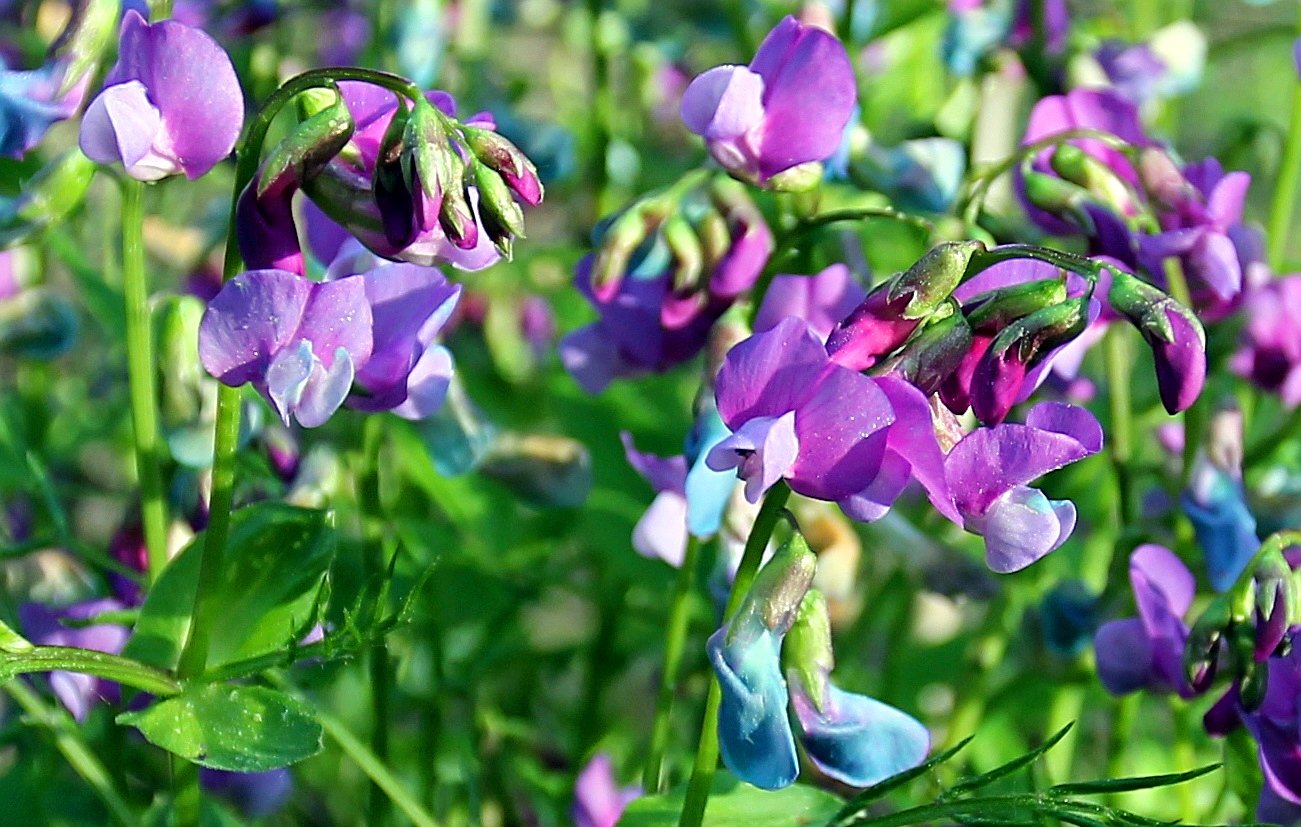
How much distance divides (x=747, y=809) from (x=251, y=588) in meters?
0.32

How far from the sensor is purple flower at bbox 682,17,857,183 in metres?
0.93

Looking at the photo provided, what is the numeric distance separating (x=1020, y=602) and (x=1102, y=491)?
17cm

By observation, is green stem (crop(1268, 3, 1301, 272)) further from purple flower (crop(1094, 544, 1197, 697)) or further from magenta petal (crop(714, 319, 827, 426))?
magenta petal (crop(714, 319, 827, 426))

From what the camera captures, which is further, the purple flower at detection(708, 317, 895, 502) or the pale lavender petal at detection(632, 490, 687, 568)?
the pale lavender petal at detection(632, 490, 687, 568)

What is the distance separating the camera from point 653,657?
1.68 m

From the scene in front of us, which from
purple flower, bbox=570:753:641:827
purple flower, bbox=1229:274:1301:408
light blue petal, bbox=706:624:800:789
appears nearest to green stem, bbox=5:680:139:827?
purple flower, bbox=570:753:641:827

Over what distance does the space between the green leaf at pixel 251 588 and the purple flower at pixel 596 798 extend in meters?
0.34

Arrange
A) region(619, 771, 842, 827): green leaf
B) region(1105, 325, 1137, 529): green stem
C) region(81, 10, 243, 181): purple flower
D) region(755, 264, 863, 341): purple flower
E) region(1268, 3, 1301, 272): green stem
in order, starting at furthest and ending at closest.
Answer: region(1268, 3, 1301, 272): green stem → region(1105, 325, 1137, 529): green stem → region(755, 264, 863, 341): purple flower → region(619, 771, 842, 827): green leaf → region(81, 10, 243, 181): purple flower

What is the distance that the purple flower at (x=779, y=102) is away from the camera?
0.93 metres

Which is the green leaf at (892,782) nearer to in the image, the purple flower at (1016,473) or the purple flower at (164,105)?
the purple flower at (1016,473)

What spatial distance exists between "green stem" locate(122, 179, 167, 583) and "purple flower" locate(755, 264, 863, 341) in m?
0.38

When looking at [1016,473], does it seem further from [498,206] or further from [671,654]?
[671,654]

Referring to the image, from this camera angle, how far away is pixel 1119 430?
1214mm

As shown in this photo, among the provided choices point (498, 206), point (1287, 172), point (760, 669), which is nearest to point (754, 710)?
point (760, 669)
